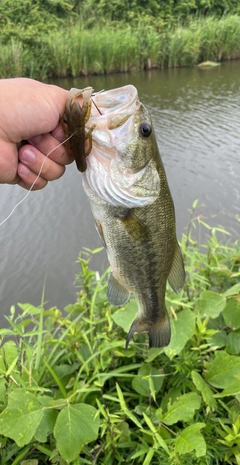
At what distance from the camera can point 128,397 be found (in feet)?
7.41

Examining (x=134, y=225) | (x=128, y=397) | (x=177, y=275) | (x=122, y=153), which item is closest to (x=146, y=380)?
(x=128, y=397)

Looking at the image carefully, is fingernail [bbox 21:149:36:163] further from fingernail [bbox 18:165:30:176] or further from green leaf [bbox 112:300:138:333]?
green leaf [bbox 112:300:138:333]

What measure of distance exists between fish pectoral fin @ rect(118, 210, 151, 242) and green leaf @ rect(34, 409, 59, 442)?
3.39 feet

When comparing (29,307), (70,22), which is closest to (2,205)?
(29,307)

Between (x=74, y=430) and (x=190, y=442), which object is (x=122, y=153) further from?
(x=190, y=442)

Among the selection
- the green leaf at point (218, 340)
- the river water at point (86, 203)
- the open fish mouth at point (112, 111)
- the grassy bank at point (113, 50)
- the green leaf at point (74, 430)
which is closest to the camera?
the open fish mouth at point (112, 111)

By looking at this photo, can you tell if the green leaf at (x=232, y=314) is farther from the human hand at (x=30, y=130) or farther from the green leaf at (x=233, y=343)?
the human hand at (x=30, y=130)

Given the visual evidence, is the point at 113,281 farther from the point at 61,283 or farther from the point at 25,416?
the point at 61,283

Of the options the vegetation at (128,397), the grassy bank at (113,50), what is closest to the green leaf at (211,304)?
the vegetation at (128,397)

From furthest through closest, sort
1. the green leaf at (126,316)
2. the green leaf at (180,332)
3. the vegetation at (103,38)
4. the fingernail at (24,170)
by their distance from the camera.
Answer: the vegetation at (103,38) < the green leaf at (126,316) < the green leaf at (180,332) < the fingernail at (24,170)

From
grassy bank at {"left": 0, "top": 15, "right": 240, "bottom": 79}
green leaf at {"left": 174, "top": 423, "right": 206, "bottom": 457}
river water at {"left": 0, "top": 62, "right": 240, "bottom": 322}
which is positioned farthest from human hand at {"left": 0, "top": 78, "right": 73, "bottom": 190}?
grassy bank at {"left": 0, "top": 15, "right": 240, "bottom": 79}

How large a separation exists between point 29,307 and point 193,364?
1.14 meters

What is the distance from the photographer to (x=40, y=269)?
4.98m

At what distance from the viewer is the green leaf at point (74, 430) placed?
1617 millimetres
